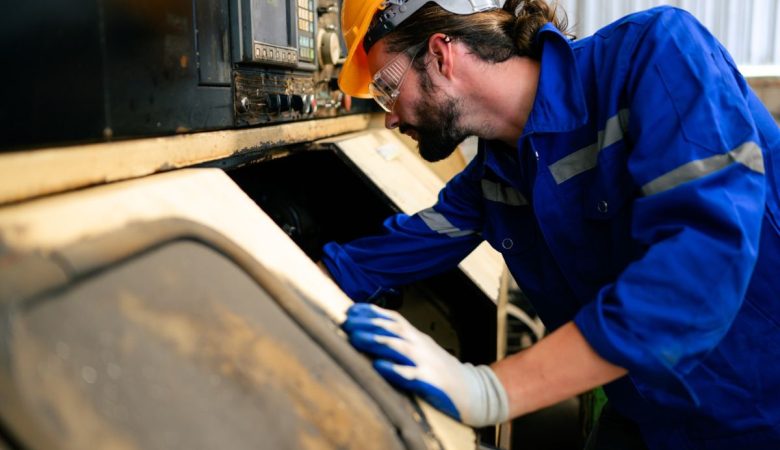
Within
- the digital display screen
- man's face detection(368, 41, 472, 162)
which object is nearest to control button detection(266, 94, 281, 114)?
the digital display screen

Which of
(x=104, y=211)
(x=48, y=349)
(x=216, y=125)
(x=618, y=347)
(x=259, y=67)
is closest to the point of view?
(x=48, y=349)

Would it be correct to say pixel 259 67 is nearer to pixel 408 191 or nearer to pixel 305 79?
pixel 305 79

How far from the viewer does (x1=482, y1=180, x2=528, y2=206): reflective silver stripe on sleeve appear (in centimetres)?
132

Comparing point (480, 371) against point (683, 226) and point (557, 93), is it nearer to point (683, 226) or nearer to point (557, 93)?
point (683, 226)

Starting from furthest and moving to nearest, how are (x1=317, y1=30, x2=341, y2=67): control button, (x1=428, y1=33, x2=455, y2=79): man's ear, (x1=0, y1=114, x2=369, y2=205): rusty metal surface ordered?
(x1=317, y1=30, x2=341, y2=67): control button
(x1=428, y1=33, x2=455, y2=79): man's ear
(x1=0, y1=114, x2=369, y2=205): rusty metal surface

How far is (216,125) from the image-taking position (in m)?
1.09

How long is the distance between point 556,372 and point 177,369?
18.6 inches

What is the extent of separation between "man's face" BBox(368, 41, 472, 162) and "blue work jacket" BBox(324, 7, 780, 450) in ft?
0.31

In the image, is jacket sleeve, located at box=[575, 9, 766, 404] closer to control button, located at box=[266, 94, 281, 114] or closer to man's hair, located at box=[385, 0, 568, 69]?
man's hair, located at box=[385, 0, 568, 69]

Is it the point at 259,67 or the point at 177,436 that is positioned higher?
the point at 259,67

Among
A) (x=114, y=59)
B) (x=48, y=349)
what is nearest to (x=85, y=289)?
(x=48, y=349)

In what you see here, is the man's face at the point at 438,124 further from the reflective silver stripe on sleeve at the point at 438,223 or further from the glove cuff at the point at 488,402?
the glove cuff at the point at 488,402

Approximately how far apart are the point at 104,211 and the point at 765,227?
3.09 ft

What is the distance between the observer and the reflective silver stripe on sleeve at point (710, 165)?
Answer: 81 cm
